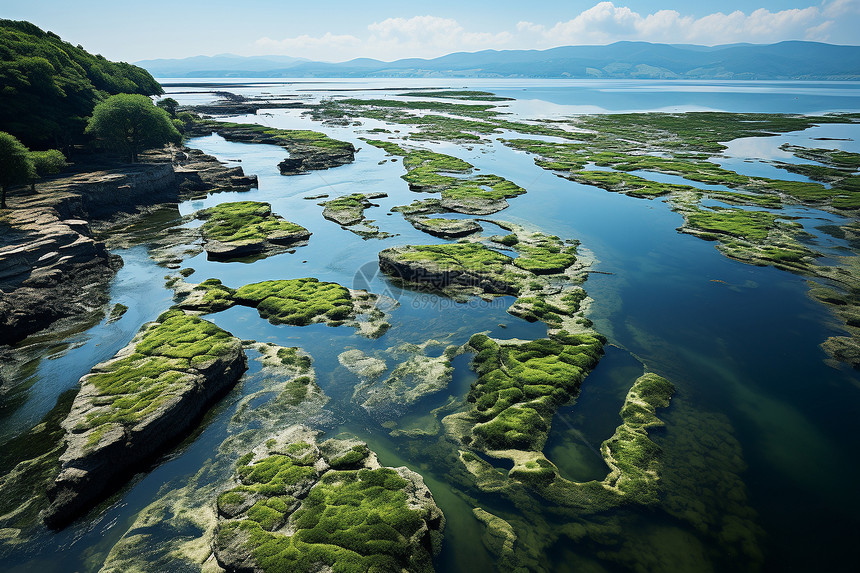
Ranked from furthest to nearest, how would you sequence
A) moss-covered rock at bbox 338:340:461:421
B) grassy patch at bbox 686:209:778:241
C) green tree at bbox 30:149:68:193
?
green tree at bbox 30:149:68:193 < grassy patch at bbox 686:209:778:241 < moss-covered rock at bbox 338:340:461:421

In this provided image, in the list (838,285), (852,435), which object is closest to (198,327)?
(852,435)

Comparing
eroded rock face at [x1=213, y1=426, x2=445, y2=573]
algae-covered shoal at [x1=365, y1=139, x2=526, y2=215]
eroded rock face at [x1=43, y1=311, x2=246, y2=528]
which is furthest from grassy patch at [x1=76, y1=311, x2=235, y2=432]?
algae-covered shoal at [x1=365, y1=139, x2=526, y2=215]

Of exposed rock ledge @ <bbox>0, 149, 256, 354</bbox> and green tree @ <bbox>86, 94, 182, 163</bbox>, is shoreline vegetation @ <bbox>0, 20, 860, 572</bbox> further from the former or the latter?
green tree @ <bbox>86, 94, 182, 163</bbox>

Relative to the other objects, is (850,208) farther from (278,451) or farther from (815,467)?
(278,451)

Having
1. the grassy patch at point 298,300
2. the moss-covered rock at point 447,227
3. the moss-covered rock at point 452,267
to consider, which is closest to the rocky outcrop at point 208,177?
the moss-covered rock at point 447,227

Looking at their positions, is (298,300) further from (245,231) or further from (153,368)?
(245,231)

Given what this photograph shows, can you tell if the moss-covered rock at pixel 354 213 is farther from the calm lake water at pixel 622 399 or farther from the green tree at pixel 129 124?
the green tree at pixel 129 124
